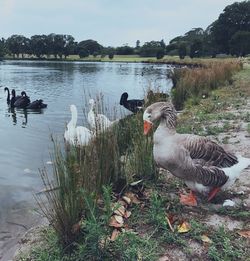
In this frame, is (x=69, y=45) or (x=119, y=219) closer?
(x=119, y=219)

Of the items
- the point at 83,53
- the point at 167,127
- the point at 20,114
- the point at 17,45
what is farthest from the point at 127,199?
the point at 17,45

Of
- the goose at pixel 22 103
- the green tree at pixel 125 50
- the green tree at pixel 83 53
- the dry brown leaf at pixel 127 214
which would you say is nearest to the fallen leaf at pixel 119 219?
the dry brown leaf at pixel 127 214

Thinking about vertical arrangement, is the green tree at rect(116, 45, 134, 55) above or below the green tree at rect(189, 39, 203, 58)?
below

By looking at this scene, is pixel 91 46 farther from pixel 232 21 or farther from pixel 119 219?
pixel 119 219

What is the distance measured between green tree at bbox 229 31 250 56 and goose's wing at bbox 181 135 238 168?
75.8 metres

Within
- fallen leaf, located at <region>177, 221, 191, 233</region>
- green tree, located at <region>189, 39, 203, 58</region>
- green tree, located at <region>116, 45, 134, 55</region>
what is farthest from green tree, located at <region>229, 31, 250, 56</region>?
fallen leaf, located at <region>177, 221, 191, 233</region>

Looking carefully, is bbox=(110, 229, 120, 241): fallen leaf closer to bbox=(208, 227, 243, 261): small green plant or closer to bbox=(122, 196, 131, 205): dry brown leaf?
bbox=(122, 196, 131, 205): dry brown leaf

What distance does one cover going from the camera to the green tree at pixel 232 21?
88.2 meters

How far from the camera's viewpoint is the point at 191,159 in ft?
15.7

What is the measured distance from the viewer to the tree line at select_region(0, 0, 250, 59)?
8638 cm

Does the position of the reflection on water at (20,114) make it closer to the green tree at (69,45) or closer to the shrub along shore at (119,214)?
the shrub along shore at (119,214)

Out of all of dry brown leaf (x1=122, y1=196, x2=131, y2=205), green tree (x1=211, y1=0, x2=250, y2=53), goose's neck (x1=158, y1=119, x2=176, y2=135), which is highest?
green tree (x1=211, y1=0, x2=250, y2=53)

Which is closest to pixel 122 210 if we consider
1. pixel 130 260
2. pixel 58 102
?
pixel 130 260

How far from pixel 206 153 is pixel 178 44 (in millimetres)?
107393
